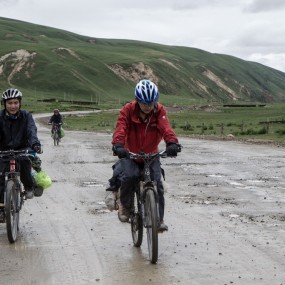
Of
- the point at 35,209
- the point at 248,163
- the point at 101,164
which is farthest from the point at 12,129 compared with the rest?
the point at 248,163

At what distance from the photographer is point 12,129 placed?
888 cm

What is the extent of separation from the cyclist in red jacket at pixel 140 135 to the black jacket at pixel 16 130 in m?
1.67

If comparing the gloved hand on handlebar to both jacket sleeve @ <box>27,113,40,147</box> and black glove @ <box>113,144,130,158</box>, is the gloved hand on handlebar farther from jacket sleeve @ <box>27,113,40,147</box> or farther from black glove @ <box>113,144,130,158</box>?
jacket sleeve @ <box>27,113,40,147</box>

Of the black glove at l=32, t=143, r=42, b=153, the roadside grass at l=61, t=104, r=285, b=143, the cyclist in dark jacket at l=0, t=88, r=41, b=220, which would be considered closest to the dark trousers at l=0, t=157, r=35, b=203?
the cyclist in dark jacket at l=0, t=88, r=41, b=220

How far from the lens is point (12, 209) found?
8438mm

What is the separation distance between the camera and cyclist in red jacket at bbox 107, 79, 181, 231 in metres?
7.53

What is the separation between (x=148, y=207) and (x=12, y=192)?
217 cm

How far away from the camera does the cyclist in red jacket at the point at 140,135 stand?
753cm

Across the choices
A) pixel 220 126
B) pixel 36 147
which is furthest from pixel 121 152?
pixel 220 126

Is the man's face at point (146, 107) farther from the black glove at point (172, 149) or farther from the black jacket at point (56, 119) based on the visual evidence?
the black jacket at point (56, 119)

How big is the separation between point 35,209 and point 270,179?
6874 millimetres

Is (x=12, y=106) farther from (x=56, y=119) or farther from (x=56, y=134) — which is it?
(x=56, y=119)

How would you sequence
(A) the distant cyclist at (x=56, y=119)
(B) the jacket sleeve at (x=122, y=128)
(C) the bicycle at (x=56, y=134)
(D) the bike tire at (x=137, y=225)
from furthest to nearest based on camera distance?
(A) the distant cyclist at (x=56, y=119) < (C) the bicycle at (x=56, y=134) < (D) the bike tire at (x=137, y=225) < (B) the jacket sleeve at (x=122, y=128)

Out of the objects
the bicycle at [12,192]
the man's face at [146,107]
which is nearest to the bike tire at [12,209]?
the bicycle at [12,192]
